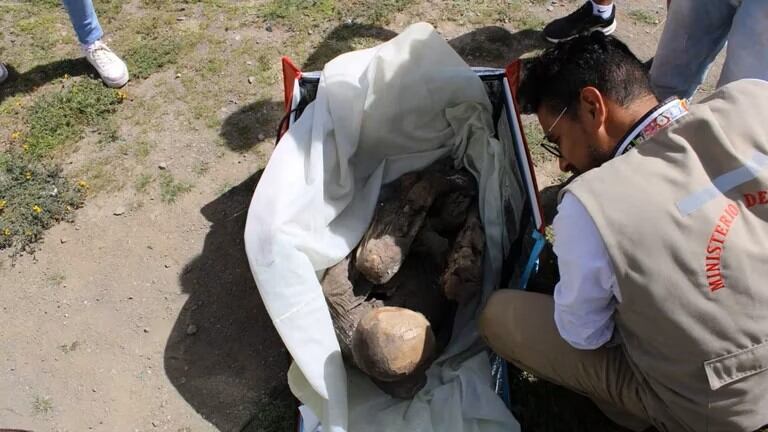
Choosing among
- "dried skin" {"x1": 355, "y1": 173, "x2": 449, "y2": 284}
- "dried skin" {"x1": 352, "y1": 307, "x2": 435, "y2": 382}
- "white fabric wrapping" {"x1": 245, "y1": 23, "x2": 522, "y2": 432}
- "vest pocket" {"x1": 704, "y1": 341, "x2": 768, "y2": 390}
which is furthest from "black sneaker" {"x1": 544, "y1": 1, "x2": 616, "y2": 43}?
"vest pocket" {"x1": 704, "y1": 341, "x2": 768, "y2": 390}

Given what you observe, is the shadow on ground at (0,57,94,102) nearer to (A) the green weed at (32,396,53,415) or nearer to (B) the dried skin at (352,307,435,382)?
(A) the green weed at (32,396,53,415)

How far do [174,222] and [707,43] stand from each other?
2.56m

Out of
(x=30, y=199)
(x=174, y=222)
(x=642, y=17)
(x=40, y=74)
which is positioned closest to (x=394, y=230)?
(x=174, y=222)

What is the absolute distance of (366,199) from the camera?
8.78ft

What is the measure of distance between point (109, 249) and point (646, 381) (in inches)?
95.9

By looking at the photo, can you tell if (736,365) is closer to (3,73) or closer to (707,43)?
(707,43)

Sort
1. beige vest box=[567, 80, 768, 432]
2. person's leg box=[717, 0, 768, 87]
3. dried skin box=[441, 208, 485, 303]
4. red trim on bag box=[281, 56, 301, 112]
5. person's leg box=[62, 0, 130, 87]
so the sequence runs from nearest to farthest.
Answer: beige vest box=[567, 80, 768, 432]
person's leg box=[717, 0, 768, 87]
dried skin box=[441, 208, 485, 303]
red trim on bag box=[281, 56, 301, 112]
person's leg box=[62, 0, 130, 87]

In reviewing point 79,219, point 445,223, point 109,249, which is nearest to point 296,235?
point 445,223

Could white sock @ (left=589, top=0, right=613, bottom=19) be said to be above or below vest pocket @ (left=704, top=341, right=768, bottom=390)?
below

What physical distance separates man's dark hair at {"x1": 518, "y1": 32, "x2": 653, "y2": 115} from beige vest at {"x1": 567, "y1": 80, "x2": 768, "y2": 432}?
1.06ft

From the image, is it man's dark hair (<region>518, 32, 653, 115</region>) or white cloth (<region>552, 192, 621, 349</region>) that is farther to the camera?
man's dark hair (<region>518, 32, 653, 115</region>)

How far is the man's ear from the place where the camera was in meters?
1.87

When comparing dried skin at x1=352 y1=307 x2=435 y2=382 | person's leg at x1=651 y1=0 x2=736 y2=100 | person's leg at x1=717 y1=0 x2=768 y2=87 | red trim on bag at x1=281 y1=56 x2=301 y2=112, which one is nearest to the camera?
dried skin at x1=352 y1=307 x2=435 y2=382

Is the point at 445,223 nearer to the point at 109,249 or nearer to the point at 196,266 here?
the point at 196,266
